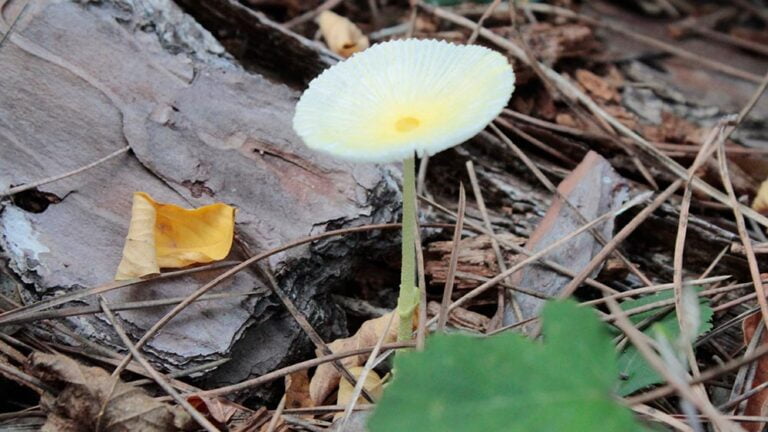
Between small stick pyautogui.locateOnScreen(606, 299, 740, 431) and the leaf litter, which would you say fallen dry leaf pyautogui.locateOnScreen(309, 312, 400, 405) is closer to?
the leaf litter

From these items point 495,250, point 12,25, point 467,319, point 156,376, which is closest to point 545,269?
point 495,250

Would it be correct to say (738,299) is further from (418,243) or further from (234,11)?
(234,11)

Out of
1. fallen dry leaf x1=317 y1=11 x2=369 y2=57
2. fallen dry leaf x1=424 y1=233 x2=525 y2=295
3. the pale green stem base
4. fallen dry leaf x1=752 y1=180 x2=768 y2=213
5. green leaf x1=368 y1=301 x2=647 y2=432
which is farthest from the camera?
fallen dry leaf x1=317 y1=11 x2=369 y2=57

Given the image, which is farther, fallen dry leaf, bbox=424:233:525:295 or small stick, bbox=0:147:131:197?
fallen dry leaf, bbox=424:233:525:295

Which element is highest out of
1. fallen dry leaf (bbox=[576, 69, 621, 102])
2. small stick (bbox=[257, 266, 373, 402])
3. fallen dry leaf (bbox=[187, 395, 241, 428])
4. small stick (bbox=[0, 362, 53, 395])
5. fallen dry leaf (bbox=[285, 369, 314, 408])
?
fallen dry leaf (bbox=[576, 69, 621, 102])

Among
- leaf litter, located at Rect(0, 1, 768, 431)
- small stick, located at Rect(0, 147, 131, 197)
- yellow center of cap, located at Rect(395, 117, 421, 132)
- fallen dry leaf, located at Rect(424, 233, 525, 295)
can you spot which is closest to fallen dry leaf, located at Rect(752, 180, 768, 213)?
leaf litter, located at Rect(0, 1, 768, 431)

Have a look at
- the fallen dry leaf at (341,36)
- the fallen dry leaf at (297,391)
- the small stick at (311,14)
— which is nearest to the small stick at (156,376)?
the fallen dry leaf at (297,391)
